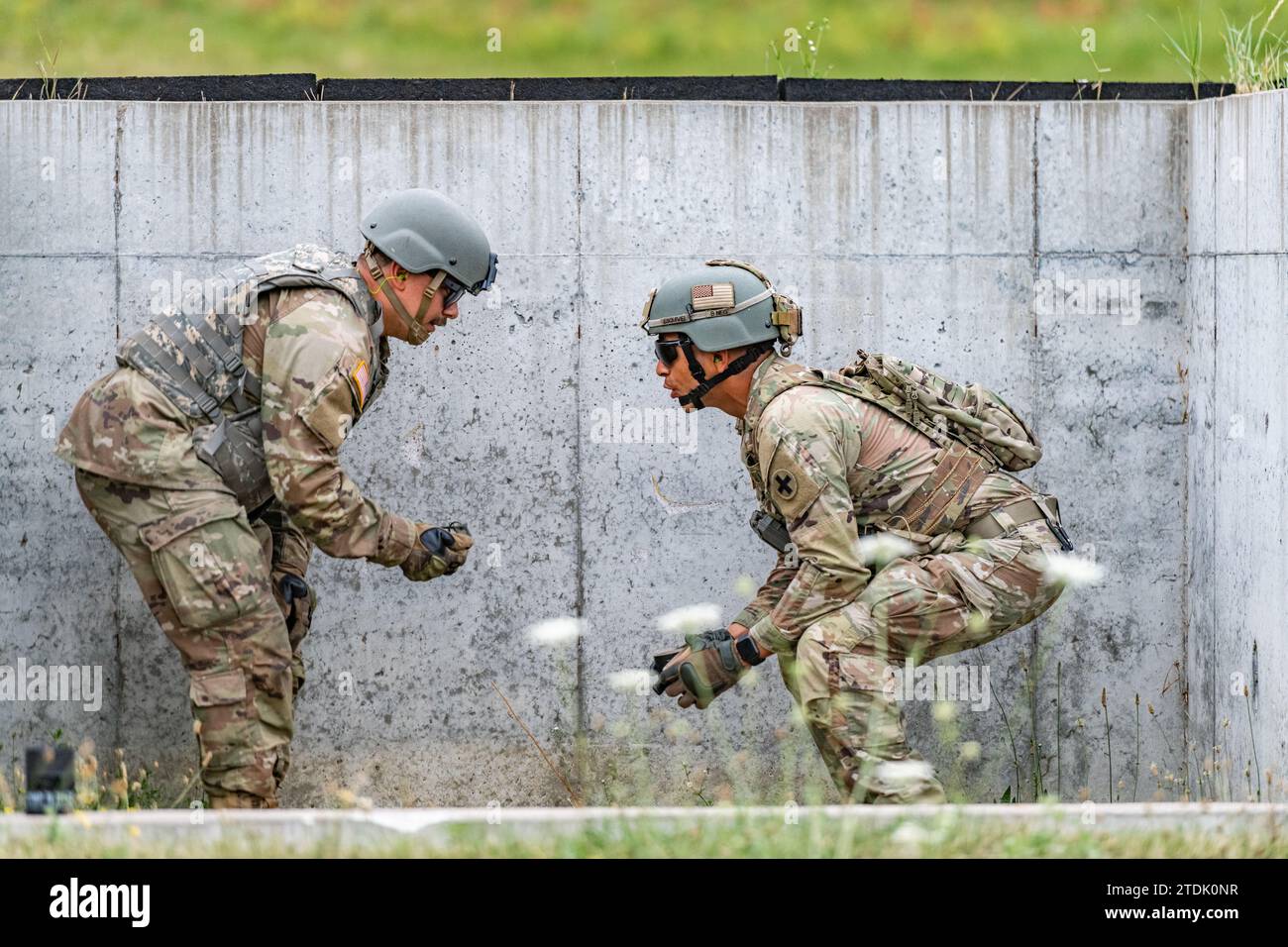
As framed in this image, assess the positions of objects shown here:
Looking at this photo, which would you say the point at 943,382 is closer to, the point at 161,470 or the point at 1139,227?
the point at 1139,227

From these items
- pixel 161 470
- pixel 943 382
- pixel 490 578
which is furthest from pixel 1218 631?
pixel 161 470

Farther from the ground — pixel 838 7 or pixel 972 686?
pixel 838 7

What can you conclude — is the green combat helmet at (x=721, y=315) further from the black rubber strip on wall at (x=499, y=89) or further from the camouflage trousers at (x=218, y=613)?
the camouflage trousers at (x=218, y=613)

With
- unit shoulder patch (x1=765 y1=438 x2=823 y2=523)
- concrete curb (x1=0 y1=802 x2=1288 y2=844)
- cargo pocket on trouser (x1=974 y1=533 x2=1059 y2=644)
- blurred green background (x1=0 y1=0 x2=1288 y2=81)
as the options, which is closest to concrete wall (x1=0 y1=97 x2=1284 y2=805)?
cargo pocket on trouser (x1=974 y1=533 x2=1059 y2=644)

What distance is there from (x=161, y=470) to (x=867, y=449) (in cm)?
216

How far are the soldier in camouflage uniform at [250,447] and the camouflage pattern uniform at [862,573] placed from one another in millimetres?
1085

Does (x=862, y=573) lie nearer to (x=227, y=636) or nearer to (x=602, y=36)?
(x=227, y=636)

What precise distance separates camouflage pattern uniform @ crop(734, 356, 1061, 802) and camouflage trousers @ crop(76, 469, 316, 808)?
1.51 m

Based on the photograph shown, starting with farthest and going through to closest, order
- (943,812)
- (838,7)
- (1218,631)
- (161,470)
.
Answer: (838,7)
(1218,631)
(161,470)
(943,812)

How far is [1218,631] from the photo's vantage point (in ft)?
17.5

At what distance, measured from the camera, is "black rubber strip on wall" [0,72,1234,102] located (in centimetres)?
557
